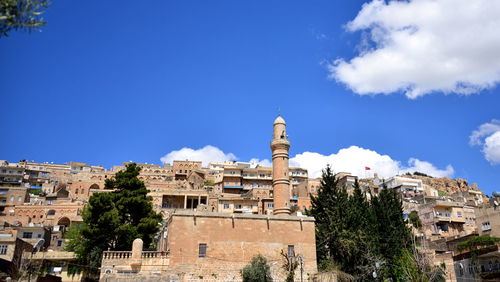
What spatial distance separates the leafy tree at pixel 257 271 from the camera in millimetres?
25828

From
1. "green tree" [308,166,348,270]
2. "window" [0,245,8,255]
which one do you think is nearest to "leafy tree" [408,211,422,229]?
"green tree" [308,166,348,270]

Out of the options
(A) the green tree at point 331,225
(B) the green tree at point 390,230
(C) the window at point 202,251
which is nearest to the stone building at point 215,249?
(C) the window at point 202,251

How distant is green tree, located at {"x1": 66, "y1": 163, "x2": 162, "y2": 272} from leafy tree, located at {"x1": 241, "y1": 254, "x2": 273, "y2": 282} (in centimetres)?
1014

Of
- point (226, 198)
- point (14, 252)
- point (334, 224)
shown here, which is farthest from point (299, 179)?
point (14, 252)

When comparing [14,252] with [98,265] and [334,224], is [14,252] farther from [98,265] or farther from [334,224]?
[334,224]

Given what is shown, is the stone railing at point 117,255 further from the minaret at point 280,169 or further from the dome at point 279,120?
the dome at point 279,120

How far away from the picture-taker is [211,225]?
2717cm

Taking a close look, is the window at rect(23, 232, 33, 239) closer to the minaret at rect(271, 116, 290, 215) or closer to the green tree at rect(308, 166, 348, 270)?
the minaret at rect(271, 116, 290, 215)

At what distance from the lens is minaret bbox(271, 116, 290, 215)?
3469cm

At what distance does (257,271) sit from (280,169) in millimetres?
11484

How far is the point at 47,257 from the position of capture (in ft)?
125

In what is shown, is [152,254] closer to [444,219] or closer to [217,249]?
[217,249]

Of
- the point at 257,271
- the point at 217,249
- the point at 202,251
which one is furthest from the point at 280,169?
the point at 202,251

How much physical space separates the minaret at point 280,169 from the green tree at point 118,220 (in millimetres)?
9965
